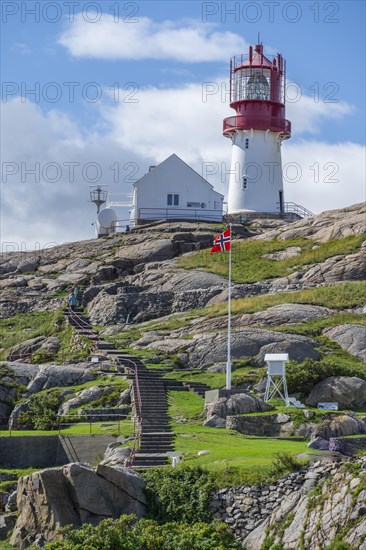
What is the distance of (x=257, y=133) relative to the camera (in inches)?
3910

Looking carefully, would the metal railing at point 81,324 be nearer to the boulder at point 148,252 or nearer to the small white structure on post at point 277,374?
the boulder at point 148,252

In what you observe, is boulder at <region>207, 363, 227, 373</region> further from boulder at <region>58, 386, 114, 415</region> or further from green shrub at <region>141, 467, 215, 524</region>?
green shrub at <region>141, 467, 215, 524</region>

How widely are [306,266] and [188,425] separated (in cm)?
3147

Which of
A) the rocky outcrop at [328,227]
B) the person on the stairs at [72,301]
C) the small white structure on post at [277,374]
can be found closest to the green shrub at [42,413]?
the small white structure on post at [277,374]

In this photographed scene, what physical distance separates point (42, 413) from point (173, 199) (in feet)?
151

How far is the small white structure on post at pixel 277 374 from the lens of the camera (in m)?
50.6

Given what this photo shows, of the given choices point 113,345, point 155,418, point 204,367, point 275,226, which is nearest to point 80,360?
point 113,345

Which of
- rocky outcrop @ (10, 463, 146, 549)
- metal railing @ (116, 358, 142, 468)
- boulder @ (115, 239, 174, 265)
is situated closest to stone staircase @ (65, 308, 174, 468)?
metal railing @ (116, 358, 142, 468)

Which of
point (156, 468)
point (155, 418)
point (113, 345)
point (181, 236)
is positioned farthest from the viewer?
point (181, 236)

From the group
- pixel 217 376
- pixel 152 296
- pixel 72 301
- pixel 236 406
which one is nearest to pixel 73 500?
pixel 236 406

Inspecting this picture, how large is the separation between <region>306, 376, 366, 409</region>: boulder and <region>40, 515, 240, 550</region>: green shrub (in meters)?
17.3

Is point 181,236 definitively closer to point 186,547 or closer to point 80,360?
point 80,360

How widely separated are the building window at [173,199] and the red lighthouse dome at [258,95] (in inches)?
329

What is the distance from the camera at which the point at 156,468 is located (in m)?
38.2
